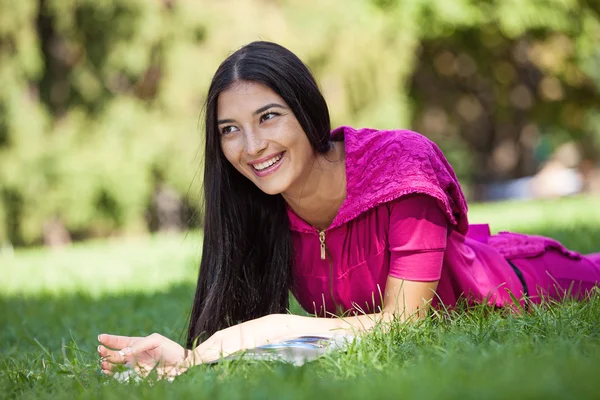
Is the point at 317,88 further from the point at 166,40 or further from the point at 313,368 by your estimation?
the point at 166,40

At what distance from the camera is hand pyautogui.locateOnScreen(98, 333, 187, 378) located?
2635mm

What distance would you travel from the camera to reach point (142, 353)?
2.68m

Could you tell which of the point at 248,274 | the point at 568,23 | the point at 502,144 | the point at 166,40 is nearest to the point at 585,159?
the point at 502,144

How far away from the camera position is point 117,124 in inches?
544

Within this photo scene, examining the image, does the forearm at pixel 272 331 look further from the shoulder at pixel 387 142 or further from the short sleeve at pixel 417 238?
the shoulder at pixel 387 142

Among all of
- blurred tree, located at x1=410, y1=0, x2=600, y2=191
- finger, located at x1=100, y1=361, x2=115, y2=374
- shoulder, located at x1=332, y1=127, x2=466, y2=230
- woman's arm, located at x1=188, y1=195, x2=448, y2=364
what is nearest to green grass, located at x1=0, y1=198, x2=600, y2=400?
finger, located at x1=100, y1=361, x2=115, y2=374

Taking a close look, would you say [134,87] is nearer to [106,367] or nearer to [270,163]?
[270,163]

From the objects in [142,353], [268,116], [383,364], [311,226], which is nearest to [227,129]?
[268,116]

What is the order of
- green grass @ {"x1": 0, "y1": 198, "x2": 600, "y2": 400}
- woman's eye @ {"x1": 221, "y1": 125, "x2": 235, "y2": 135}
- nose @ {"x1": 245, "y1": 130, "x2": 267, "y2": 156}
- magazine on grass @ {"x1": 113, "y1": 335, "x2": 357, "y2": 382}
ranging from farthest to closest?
woman's eye @ {"x1": 221, "y1": 125, "x2": 235, "y2": 135} < nose @ {"x1": 245, "y1": 130, "x2": 267, "y2": 156} < magazine on grass @ {"x1": 113, "y1": 335, "x2": 357, "y2": 382} < green grass @ {"x1": 0, "y1": 198, "x2": 600, "y2": 400}

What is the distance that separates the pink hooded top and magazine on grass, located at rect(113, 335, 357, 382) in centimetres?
40

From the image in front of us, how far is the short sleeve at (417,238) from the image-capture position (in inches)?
115

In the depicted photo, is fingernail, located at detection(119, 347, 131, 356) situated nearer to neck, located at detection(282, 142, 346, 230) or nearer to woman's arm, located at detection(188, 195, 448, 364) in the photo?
woman's arm, located at detection(188, 195, 448, 364)

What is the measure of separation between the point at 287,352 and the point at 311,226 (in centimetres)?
91

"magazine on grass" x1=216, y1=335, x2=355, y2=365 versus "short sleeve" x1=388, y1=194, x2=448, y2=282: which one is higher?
"short sleeve" x1=388, y1=194, x2=448, y2=282
